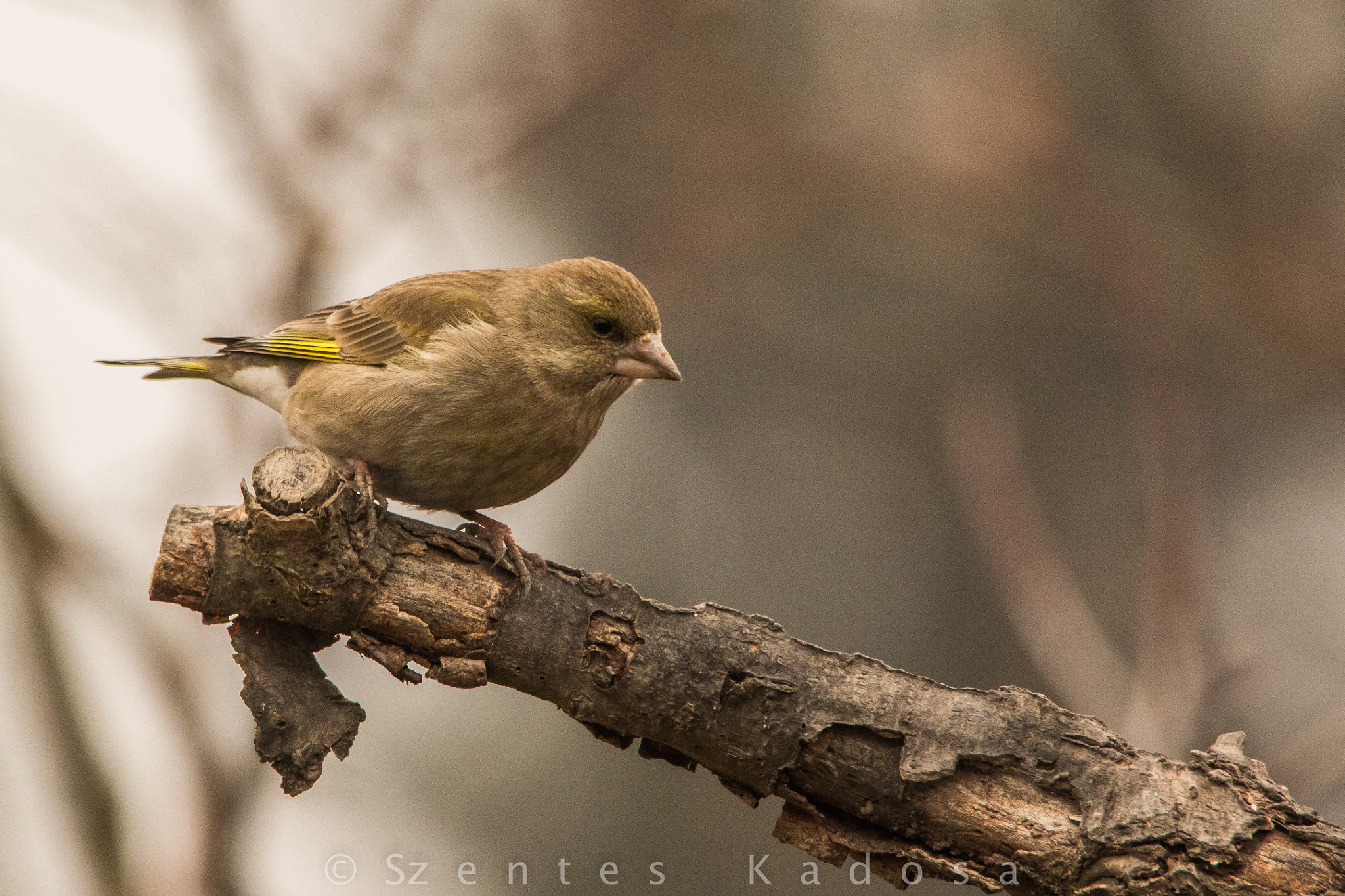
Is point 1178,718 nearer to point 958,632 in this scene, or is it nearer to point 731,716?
point 731,716

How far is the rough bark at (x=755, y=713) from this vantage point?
3133mm

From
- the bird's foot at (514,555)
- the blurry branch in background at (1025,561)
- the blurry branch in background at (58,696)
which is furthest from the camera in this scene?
the blurry branch in background at (58,696)

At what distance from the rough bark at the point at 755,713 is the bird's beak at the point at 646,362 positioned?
51.8 inches

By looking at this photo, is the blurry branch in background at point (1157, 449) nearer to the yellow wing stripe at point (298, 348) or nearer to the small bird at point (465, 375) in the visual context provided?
the small bird at point (465, 375)

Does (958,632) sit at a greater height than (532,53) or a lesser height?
lesser

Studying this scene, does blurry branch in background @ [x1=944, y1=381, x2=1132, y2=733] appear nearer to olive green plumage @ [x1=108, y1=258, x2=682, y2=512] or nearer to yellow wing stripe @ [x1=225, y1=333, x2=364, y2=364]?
olive green plumage @ [x1=108, y1=258, x2=682, y2=512]

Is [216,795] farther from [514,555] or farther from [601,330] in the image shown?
[601,330]

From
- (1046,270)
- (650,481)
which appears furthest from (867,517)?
(1046,270)

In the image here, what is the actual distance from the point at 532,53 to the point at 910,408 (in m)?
3.84

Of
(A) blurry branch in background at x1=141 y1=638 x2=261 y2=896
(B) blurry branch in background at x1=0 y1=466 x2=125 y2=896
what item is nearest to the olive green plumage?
(B) blurry branch in background at x1=0 y1=466 x2=125 y2=896

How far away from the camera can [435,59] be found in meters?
6.88

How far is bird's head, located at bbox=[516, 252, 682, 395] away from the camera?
15.6 feet

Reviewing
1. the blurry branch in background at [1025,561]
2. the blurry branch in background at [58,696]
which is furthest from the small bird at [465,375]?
the blurry branch in background at [1025,561]

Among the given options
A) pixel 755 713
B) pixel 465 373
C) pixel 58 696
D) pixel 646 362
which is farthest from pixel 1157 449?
pixel 58 696
